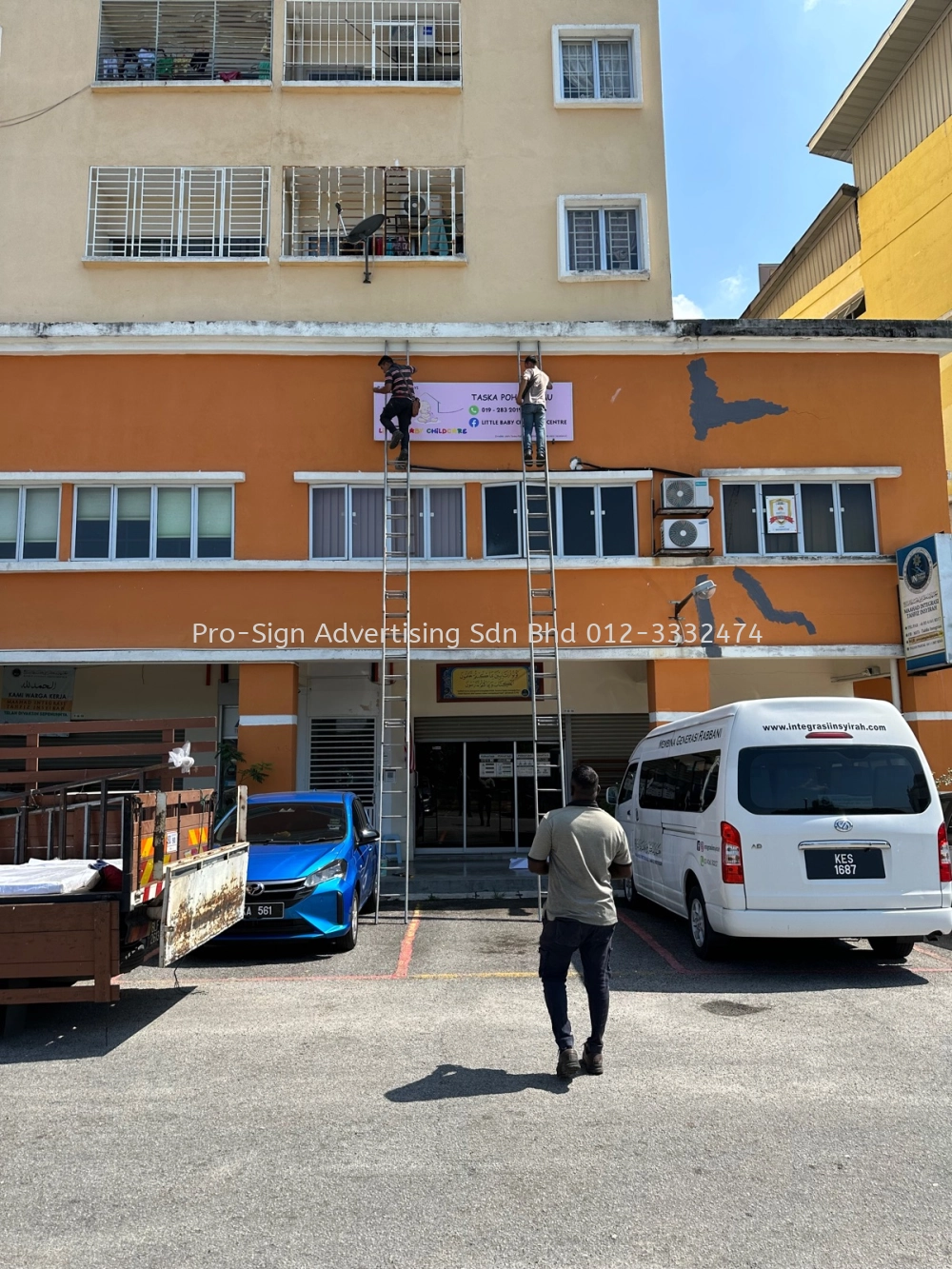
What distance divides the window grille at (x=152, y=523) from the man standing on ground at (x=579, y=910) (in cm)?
1069

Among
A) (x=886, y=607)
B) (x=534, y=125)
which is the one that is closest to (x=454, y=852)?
(x=886, y=607)

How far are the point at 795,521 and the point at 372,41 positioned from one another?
37.6ft

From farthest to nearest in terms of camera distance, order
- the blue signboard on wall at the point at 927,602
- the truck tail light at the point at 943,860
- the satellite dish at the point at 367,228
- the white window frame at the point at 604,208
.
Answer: the white window frame at the point at 604,208 → the satellite dish at the point at 367,228 → the blue signboard on wall at the point at 927,602 → the truck tail light at the point at 943,860

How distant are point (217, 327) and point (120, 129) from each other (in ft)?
16.4

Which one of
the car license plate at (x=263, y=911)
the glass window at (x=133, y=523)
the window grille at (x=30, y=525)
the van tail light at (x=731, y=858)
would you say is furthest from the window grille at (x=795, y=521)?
the window grille at (x=30, y=525)

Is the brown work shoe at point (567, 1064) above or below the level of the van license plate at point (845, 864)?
below

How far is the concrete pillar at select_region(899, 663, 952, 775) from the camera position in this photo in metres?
15.3

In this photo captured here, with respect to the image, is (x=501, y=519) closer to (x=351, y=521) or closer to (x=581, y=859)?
(x=351, y=521)

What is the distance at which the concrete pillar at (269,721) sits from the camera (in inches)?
603

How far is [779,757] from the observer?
8.99 meters

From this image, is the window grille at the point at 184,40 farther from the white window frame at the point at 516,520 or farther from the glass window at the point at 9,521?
the white window frame at the point at 516,520

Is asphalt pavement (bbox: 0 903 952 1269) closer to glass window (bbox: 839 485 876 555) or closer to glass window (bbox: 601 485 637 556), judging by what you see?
glass window (bbox: 601 485 637 556)

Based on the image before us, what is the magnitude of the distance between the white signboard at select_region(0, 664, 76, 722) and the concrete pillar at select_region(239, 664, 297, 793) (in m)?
4.73

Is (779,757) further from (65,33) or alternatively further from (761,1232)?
(65,33)
